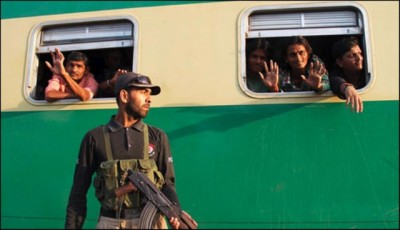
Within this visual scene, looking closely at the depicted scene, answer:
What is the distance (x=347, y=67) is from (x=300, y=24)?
15.8 inches

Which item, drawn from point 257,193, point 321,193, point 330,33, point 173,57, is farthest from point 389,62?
point 173,57

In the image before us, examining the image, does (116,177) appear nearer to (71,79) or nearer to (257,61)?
(71,79)

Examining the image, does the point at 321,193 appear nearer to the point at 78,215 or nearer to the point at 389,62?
the point at 389,62

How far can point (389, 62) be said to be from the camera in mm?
2490

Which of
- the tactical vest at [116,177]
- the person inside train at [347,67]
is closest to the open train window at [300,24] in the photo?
the person inside train at [347,67]

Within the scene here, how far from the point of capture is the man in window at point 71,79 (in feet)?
8.84

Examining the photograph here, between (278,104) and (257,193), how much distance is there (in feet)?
1.80

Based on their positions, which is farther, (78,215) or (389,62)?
(389,62)

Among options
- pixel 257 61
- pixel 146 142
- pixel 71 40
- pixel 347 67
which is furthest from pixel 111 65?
pixel 347 67

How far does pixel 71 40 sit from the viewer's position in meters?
2.92

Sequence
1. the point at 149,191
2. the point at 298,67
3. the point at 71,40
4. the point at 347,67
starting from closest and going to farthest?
1. the point at 149,191
2. the point at 347,67
3. the point at 298,67
4. the point at 71,40

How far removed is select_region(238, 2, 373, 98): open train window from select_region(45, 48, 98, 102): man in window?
105 cm

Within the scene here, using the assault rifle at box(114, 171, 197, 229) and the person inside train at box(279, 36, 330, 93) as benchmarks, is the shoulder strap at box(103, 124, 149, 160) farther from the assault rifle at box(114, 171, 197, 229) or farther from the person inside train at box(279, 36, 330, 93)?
the person inside train at box(279, 36, 330, 93)

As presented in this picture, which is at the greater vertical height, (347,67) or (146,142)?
(347,67)
